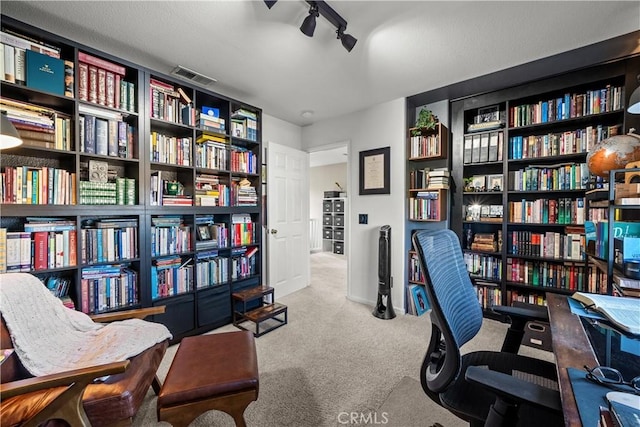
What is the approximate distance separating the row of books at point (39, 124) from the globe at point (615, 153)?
3.61m

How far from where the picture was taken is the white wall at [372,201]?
3018 millimetres

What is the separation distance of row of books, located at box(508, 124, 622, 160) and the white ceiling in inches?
29.5

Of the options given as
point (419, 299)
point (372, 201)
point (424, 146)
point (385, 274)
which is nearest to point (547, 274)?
point (419, 299)

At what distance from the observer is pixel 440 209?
2.78 m

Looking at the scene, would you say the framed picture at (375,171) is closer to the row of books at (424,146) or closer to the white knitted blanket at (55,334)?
the row of books at (424,146)

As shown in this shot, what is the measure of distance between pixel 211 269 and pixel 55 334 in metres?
1.26

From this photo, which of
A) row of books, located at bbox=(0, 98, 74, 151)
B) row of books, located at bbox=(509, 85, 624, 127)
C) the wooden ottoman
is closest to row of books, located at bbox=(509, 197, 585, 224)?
row of books, located at bbox=(509, 85, 624, 127)

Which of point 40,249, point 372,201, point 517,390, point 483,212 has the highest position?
point 372,201

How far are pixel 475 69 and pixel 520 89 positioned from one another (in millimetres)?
606

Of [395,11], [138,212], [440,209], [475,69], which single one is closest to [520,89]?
[475,69]

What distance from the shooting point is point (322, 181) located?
24.1 ft

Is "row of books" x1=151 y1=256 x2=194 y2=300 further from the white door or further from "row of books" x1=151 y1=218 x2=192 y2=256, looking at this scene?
the white door

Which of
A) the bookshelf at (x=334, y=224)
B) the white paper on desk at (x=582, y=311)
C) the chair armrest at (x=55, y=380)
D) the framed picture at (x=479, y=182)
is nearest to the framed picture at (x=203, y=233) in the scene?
the chair armrest at (x=55, y=380)

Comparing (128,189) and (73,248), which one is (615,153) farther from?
(73,248)
